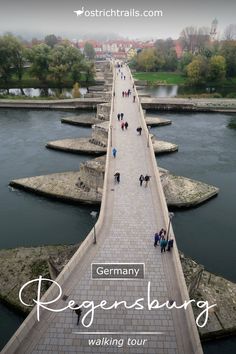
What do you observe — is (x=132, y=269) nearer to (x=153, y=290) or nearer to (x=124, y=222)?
(x=153, y=290)

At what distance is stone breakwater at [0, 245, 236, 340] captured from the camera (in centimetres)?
2039

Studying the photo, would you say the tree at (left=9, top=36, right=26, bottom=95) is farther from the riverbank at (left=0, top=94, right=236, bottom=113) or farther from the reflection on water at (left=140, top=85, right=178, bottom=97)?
the reflection on water at (left=140, top=85, right=178, bottom=97)

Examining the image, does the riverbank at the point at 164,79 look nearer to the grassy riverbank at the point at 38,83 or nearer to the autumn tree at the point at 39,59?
the grassy riverbank at the point at 38,83

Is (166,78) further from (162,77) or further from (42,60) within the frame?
(42,60)

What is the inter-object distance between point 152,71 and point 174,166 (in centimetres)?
8105

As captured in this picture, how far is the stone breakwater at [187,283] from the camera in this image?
20.4 m

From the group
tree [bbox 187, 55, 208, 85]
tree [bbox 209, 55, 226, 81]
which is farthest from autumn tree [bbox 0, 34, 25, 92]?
tree [bbox 209, 55, 226, 81]

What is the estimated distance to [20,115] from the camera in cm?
6700

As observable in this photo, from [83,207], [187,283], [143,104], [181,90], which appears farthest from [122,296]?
[181,90]

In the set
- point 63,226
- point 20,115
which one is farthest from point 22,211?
point 20,115

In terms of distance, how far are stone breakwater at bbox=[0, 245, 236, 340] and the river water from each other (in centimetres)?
83

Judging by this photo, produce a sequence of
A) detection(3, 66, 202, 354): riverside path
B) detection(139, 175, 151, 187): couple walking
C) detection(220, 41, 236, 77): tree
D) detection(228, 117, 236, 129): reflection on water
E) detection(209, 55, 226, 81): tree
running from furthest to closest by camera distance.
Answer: detection(220, 41, 236, 77): tree, detection(209, 55, 226, 81): tree, detection(228, 117, 236, 129): reflection on water, detection(139, 175, 151, 187): couple walking, detection(3, 66, 202, 354): riverside path

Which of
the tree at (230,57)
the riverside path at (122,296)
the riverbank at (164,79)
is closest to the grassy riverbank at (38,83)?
the riverbank at (164,79)

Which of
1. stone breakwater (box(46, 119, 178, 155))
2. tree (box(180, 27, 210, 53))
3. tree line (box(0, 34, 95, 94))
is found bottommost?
stone breakwater (box(46, 119, 178, 155))
